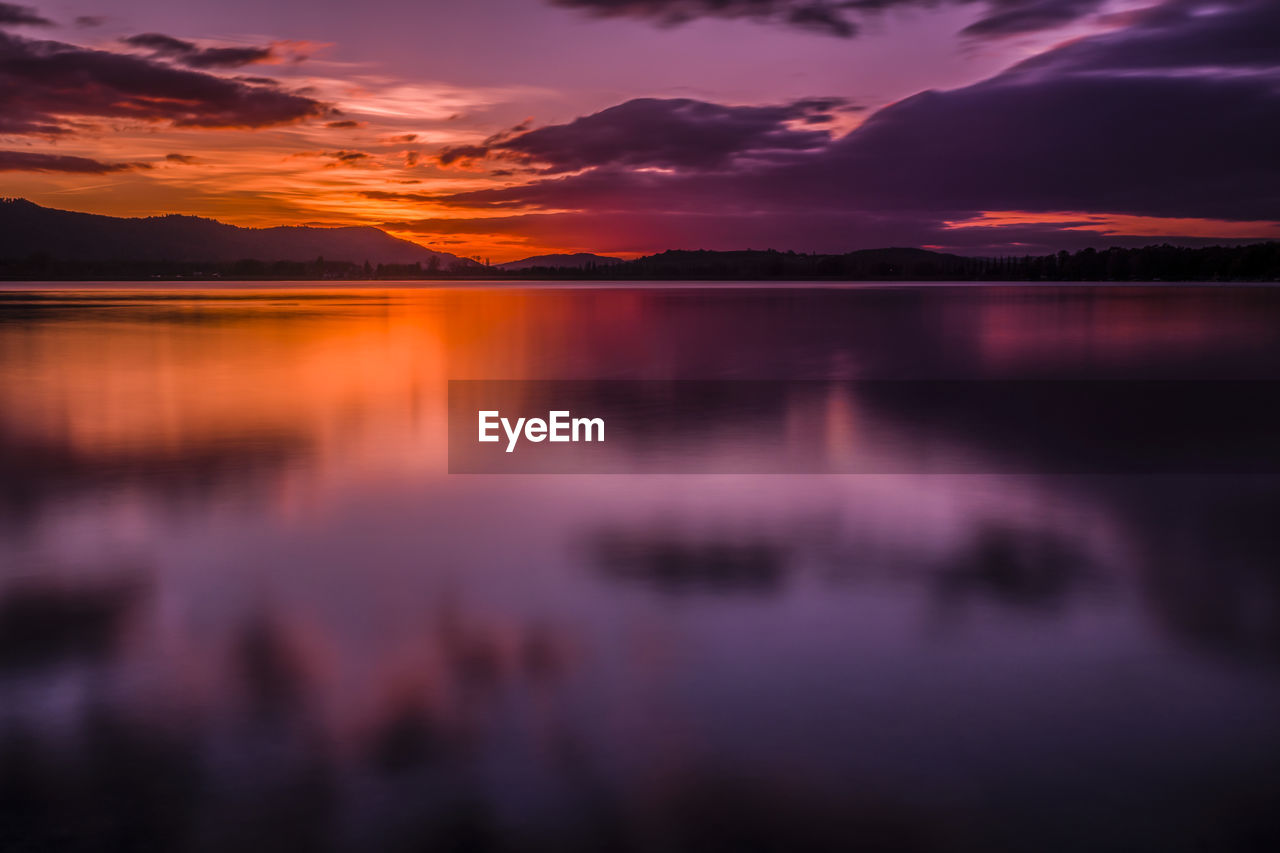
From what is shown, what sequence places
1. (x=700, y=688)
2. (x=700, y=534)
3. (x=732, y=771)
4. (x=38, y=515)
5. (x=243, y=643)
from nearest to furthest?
(x=732, y=771) → (x=700, y=688) → (x=243, y=643) → (x=700, y=534) → (x=38, y=515)

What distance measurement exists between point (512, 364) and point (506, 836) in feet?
89.0

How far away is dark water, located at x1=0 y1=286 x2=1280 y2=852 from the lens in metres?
4.93

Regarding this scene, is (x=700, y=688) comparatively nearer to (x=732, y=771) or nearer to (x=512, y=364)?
(x=732, y=771)

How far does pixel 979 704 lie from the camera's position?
20.2 ft

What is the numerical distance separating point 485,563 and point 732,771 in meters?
4.77

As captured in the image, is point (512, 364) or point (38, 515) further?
point (512, 364)

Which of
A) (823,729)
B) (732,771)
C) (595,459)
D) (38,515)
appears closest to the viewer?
(732,771)

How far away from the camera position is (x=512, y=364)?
1231 inches

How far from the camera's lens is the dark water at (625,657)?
4930 millimetres

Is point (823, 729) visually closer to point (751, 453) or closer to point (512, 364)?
point (751, 453)

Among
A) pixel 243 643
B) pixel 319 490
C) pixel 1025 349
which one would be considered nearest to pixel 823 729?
pixel 243 643

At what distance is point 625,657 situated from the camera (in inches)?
275

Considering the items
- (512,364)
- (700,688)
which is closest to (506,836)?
(700,688)

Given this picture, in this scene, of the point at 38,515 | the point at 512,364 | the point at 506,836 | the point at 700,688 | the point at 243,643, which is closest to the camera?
the point at 506,836
